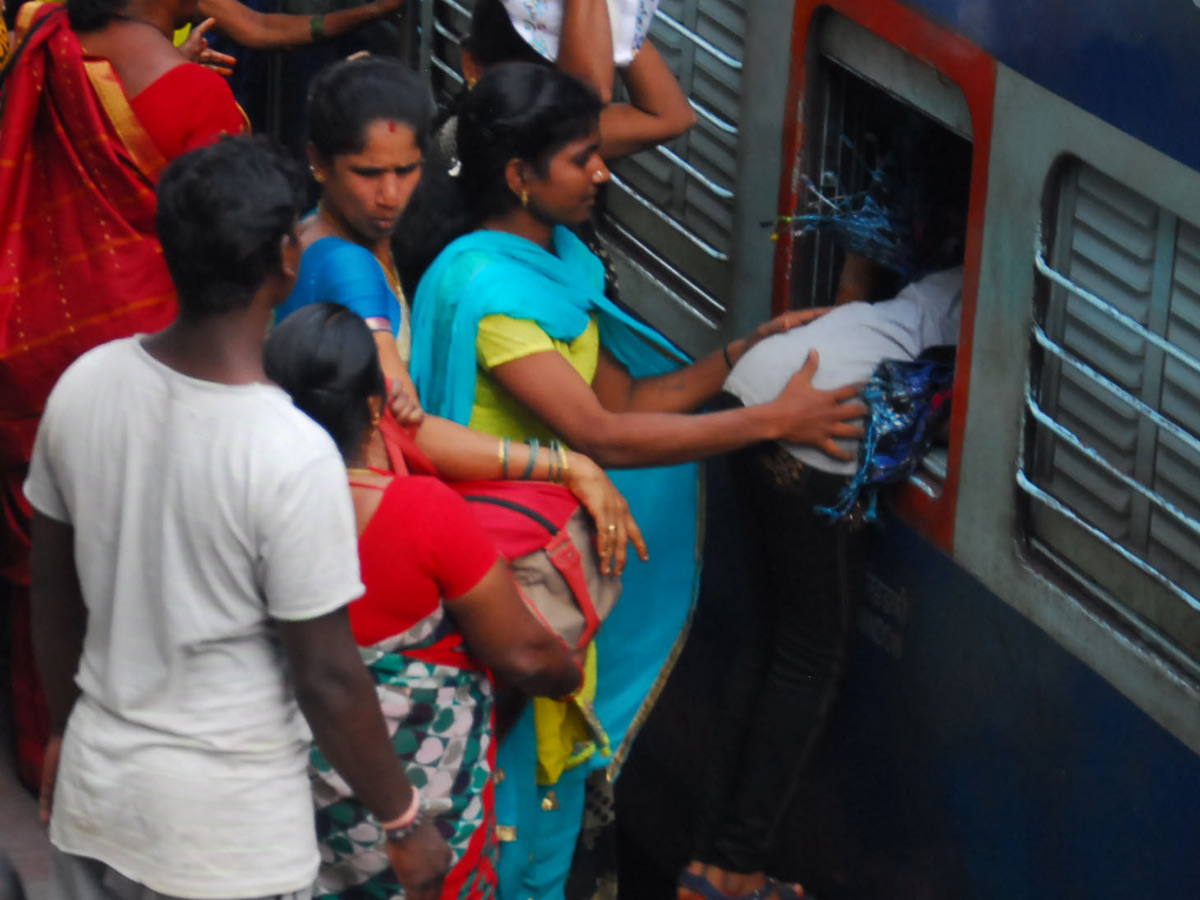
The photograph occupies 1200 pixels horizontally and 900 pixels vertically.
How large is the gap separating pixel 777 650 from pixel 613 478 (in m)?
0.45

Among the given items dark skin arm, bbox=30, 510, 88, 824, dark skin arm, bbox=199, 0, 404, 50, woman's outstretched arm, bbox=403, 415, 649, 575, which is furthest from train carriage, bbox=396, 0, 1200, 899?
dark skin arm, bbox=199, 0, 404, 50

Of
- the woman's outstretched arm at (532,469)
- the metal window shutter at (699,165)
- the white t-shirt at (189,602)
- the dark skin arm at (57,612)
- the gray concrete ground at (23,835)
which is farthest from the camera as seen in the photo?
the gray concrete ground at (23,835)

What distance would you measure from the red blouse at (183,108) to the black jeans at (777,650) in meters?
1.09

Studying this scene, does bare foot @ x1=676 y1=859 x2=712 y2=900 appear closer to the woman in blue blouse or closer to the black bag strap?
the black bag strap

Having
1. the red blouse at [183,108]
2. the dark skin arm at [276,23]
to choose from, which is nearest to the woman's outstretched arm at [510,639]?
the red blouse at [183,108]

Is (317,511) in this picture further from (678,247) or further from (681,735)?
(681,735)

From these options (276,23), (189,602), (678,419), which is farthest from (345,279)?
(276,23)

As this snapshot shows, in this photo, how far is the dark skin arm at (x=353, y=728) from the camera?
194 centimetres

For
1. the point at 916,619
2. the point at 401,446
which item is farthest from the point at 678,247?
the point at 401,446

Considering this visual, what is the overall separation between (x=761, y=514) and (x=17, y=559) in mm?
1556

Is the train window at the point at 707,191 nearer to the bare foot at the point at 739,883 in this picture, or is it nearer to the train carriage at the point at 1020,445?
the train carriage at the point at 1020,445

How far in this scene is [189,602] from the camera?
6.36ft

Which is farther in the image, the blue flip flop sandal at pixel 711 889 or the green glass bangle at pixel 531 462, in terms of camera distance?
the blue flip flop sandal at pixel 711 889

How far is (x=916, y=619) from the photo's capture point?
2.92m
